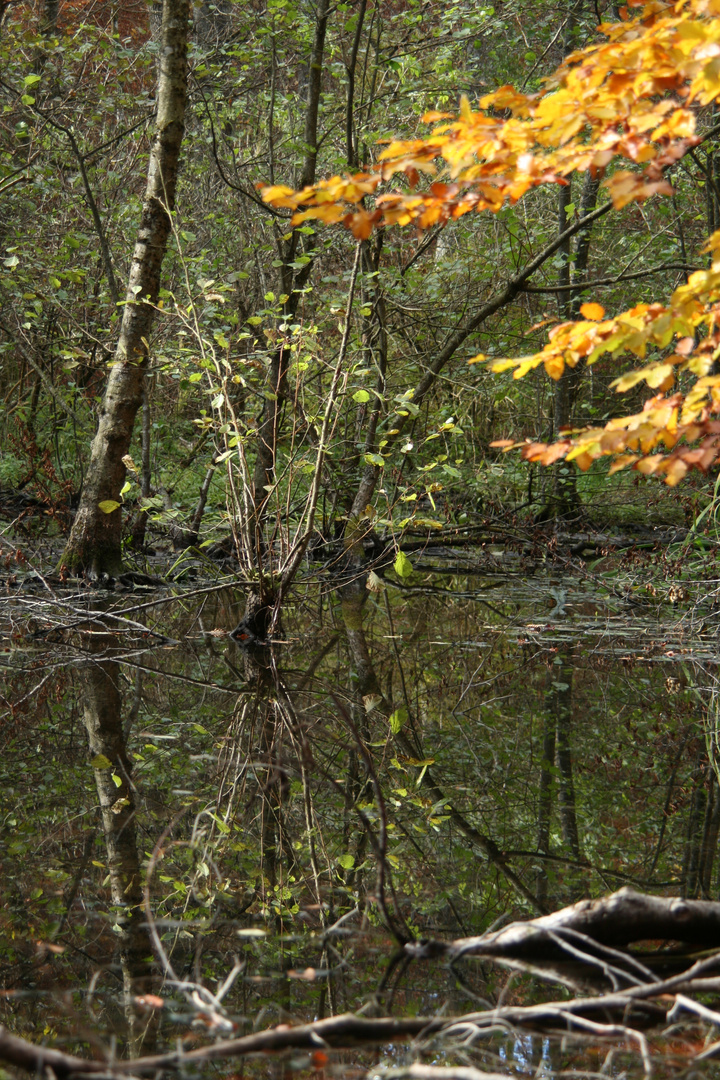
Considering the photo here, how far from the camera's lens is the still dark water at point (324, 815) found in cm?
207

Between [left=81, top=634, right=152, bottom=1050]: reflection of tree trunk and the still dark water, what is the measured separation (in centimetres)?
1

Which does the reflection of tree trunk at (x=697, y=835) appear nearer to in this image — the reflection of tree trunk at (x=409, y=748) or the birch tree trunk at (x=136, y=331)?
the reflection of tree trunk at (x=409, y=748)

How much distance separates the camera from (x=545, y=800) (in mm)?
3467

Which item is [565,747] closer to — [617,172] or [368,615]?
[617,172]

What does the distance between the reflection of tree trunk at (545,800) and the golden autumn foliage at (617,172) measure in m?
1.16

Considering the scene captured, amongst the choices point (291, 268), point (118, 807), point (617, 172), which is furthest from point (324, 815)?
point (291, 268)

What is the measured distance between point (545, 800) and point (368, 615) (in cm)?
371

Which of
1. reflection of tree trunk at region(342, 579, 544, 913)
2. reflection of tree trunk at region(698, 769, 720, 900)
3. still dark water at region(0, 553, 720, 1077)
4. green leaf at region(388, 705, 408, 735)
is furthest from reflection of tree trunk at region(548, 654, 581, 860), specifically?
green leaf at region(388, 705, 408, 735)

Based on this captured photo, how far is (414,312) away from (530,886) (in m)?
6.78

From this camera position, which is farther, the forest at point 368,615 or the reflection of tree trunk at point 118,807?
the reflection of tree trunk at point 118,807

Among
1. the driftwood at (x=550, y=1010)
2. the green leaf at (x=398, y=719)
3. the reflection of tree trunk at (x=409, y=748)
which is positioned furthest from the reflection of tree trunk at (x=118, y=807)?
the green leaf at (x=398, y=719)

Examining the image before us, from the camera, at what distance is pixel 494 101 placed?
2.65m

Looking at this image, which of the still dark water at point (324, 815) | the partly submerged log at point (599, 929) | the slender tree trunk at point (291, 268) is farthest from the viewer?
the slender tree trunk at point (291, 268)

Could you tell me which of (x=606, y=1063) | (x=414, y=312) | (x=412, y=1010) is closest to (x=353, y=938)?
(x=412, y=1010)
